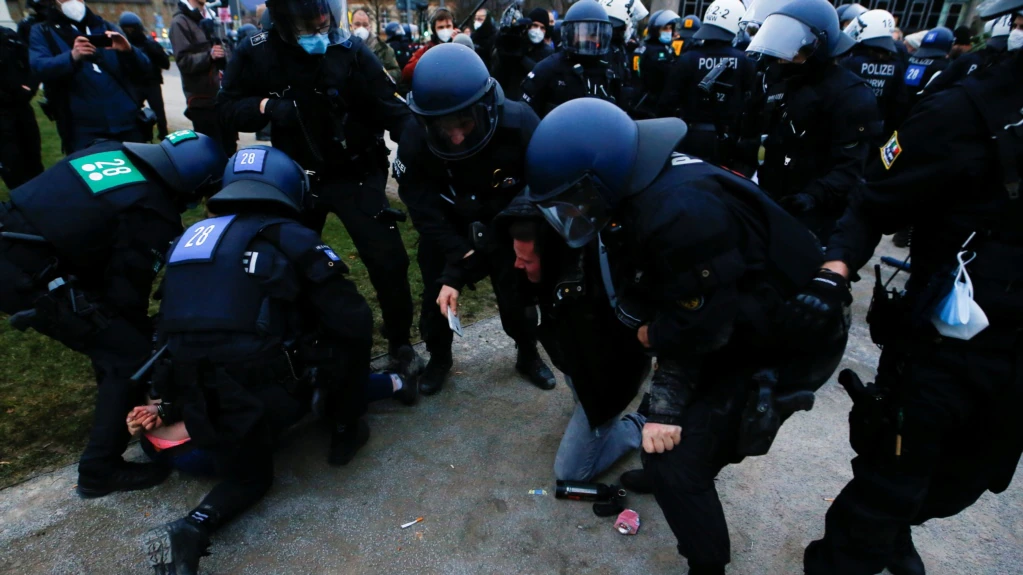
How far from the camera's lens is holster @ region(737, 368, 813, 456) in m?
1.86

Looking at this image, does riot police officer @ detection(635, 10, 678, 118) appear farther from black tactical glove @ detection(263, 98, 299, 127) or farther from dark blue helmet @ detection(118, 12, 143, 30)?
dark blue helmet @ detection(118, 12, 143, 30)

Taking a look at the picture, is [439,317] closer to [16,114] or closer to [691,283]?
[691,283]

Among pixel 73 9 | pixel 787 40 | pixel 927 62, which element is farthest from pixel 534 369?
pixel 927 62

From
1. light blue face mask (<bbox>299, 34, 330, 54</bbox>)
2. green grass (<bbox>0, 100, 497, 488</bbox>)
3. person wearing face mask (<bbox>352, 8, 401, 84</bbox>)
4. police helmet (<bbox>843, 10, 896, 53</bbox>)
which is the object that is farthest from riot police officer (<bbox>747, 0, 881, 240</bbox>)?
person wearing face mask (<bbox>352, 8, 401, 84</bbox>)

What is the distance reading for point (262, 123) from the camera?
3225mm

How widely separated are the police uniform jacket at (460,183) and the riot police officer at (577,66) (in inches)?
78.8

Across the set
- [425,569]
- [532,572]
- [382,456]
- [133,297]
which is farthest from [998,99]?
[133,297]

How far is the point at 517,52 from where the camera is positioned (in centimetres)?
618

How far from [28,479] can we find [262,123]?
1946mm

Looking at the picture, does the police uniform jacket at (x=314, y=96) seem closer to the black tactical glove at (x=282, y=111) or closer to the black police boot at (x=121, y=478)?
the black tactical glove at (x=282, y=111)

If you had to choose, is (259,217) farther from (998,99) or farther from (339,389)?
(998,99)

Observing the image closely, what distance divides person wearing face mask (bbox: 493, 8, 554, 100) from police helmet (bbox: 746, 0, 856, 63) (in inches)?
122

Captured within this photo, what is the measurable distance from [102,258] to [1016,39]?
322 centimetres

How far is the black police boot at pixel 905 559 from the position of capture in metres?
2.18
